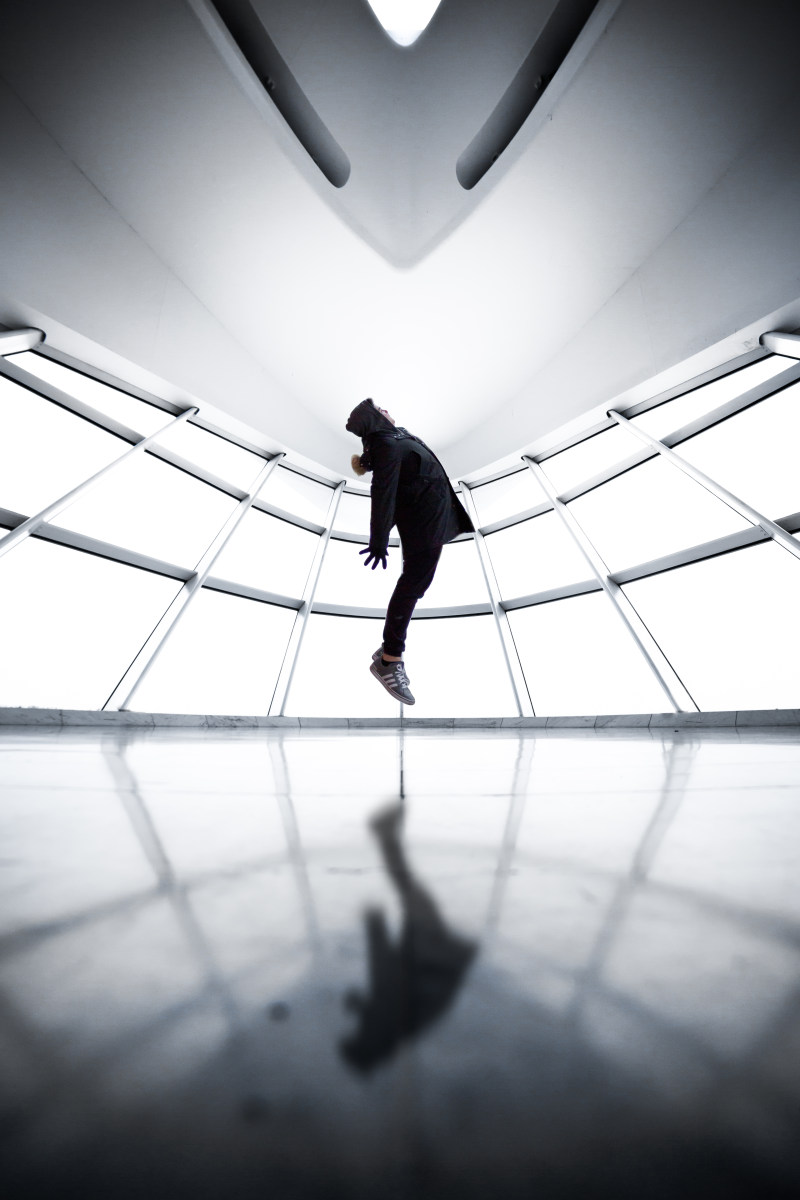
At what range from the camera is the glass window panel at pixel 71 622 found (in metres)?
12.5

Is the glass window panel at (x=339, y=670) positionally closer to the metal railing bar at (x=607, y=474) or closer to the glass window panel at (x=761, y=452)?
the metal railing bar at (x=607, y=474)

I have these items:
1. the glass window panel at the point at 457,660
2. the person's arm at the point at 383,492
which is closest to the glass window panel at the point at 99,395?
the glass window panel at the point at 457,660

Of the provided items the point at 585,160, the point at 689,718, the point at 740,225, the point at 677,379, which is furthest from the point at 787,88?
the point at 689,718

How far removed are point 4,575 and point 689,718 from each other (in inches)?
570

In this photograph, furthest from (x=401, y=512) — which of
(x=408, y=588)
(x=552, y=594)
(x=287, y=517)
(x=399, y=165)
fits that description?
(x=399, y=165)

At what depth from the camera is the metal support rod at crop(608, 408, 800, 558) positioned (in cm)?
1111

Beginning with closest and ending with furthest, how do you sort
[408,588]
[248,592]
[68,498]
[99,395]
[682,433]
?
1. [408,588]
2. [68,498]
3. [99,395]
4. [682,433]
5. [248,592]

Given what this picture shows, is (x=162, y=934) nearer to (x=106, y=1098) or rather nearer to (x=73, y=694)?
(x=106, y=1098)

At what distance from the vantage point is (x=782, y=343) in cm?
1053

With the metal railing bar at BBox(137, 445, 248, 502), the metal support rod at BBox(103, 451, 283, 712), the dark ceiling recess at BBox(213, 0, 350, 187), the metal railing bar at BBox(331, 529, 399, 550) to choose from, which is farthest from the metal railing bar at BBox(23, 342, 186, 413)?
the dark ceiling recess at BBox(213, 0, 350, 187)

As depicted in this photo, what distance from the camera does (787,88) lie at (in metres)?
10.4

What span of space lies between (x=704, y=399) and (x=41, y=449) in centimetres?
1476

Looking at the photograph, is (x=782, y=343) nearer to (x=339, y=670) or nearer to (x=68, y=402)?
(x=339, y=670)

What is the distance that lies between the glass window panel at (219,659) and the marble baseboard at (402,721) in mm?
2440
